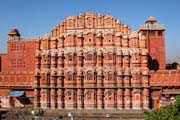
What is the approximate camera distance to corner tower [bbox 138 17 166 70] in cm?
5466

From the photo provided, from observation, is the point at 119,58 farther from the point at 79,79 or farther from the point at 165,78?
the point at 165,78

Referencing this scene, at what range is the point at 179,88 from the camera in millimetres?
51031

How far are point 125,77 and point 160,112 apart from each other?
25.6 metres

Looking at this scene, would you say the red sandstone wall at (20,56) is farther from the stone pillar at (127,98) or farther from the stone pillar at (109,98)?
the stone pillar at (127,98)

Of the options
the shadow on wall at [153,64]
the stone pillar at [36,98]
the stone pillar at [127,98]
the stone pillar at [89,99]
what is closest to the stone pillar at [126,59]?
the stone pillar at [127,98]

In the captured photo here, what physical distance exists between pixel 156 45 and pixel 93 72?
13.6m

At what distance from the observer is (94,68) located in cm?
5109

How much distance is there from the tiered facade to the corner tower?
388 centimetres


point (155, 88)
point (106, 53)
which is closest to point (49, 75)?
point (106, 53)

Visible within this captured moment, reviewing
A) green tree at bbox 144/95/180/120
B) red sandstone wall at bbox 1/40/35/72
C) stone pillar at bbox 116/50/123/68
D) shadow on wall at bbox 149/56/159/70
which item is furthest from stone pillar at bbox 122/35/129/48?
green tree at bbox 144/95/180/120

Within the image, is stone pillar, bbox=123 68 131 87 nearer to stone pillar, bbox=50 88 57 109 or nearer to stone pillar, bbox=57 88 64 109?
stone pillar, bbox=57 88 64 109

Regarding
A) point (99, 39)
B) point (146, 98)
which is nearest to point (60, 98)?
point (99, 39)

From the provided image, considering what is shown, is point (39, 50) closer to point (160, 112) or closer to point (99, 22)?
point (99, 22)

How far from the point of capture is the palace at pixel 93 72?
5056 cm
